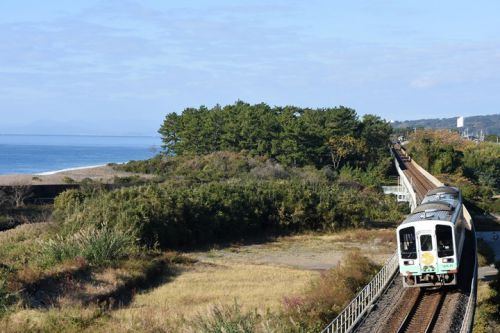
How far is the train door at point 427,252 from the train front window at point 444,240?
199 millimetres

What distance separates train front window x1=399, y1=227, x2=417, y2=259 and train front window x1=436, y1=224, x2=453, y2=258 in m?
0.85

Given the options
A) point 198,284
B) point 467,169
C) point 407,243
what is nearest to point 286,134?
point 467,169

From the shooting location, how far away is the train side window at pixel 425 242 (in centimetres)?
2228

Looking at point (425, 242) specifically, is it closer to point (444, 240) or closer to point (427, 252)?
point (427, 252)

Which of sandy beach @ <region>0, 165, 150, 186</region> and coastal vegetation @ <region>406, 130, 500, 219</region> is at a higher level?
sandy beach @ <region>0, 165, 150, 186</region>

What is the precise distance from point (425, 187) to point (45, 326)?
49393 mm

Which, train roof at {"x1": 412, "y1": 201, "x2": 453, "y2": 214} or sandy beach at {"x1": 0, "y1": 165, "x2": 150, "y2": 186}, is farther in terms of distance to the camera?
sandy beach at {"x1": 0, "y1": 165, "x2": 150, "y2": 186}

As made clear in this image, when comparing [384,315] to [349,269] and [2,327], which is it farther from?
[2,327]

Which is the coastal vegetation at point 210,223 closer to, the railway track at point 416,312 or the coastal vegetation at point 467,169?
the railway track at point 416,312

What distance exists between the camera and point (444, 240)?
72.7 ft

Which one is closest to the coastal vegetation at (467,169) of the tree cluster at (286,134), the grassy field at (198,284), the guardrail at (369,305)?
the tree cluster at (286,134)

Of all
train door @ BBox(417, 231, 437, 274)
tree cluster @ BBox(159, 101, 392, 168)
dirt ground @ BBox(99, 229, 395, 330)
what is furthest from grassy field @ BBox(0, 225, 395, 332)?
tree cluster @ BBox(159, 101, 392, 168)

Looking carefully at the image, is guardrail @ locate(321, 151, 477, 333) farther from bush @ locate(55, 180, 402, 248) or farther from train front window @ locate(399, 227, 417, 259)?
bush @ locate(55, 180, 402, 248)

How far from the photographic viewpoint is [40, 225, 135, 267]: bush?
29922 millimetres
